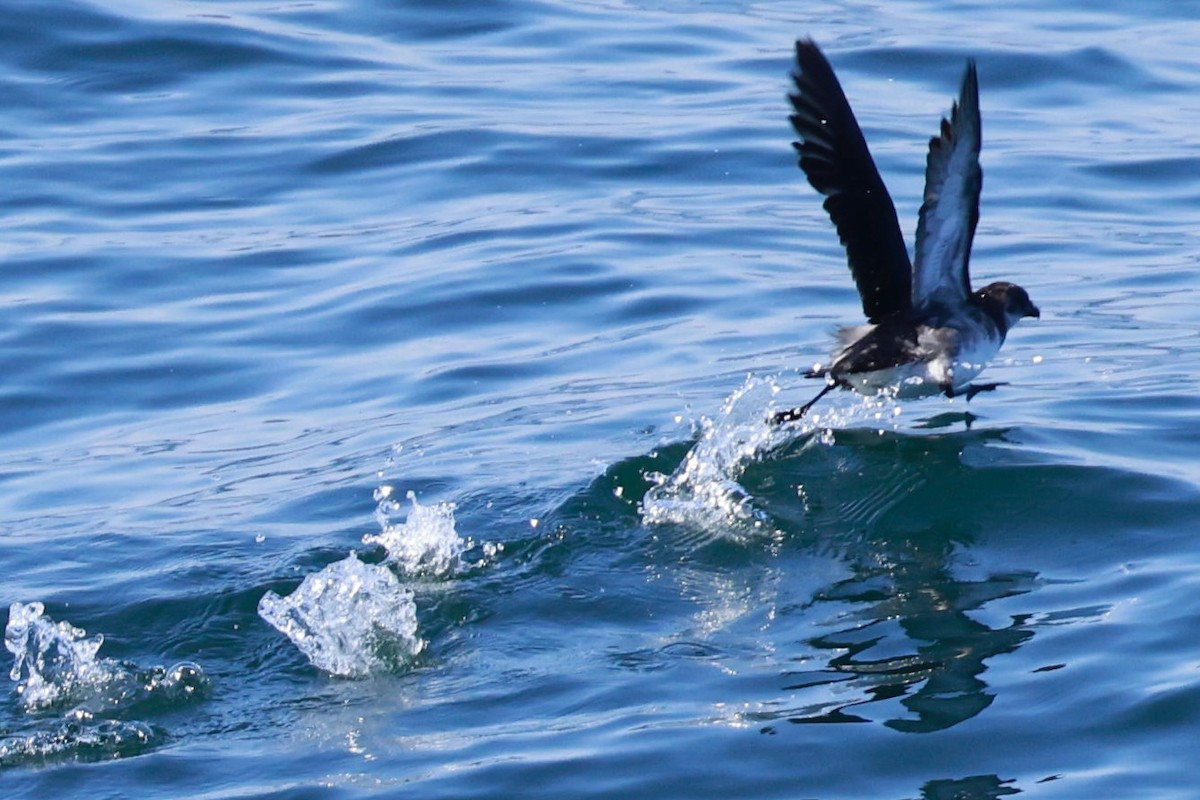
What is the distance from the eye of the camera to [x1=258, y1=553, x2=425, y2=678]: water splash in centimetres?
614

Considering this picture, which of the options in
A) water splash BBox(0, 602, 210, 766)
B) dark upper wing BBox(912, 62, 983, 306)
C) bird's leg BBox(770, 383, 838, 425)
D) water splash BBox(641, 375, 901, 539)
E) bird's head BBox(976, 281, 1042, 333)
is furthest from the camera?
bird's head BBox(976, 281, 1042, 333)

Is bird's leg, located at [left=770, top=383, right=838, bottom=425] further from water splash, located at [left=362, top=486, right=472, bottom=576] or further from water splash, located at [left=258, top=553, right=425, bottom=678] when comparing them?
water splash, located at [left=258, top=553, right=425, bottom=678]

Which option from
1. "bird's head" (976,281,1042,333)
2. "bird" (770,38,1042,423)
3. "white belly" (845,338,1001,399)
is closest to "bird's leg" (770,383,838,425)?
"bird" (770,38,1042,423)

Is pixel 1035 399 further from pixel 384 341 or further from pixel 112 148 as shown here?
pixel 112 148

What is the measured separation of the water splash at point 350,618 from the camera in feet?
20.1

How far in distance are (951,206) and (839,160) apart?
21.6 inches

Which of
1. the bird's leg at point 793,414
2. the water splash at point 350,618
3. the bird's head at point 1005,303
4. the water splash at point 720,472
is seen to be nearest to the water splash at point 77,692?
the water splash at point 350,618

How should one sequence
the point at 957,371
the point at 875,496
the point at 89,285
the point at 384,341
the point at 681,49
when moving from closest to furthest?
1. the point at 875,496
2. the point at 957,371
3. the point at 384,341
4. the point at 89,285
5. the point at 681,49

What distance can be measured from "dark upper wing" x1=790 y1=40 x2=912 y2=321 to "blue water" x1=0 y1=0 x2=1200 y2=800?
0.86 meters

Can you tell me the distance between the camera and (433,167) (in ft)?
43.0

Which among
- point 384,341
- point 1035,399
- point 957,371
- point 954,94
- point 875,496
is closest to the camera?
point 875,496

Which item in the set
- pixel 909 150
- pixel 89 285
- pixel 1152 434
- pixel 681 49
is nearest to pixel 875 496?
pixel 1152 434

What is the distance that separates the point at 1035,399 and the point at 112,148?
23.6ft

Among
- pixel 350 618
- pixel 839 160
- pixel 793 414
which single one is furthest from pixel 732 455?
pixel 350 618
